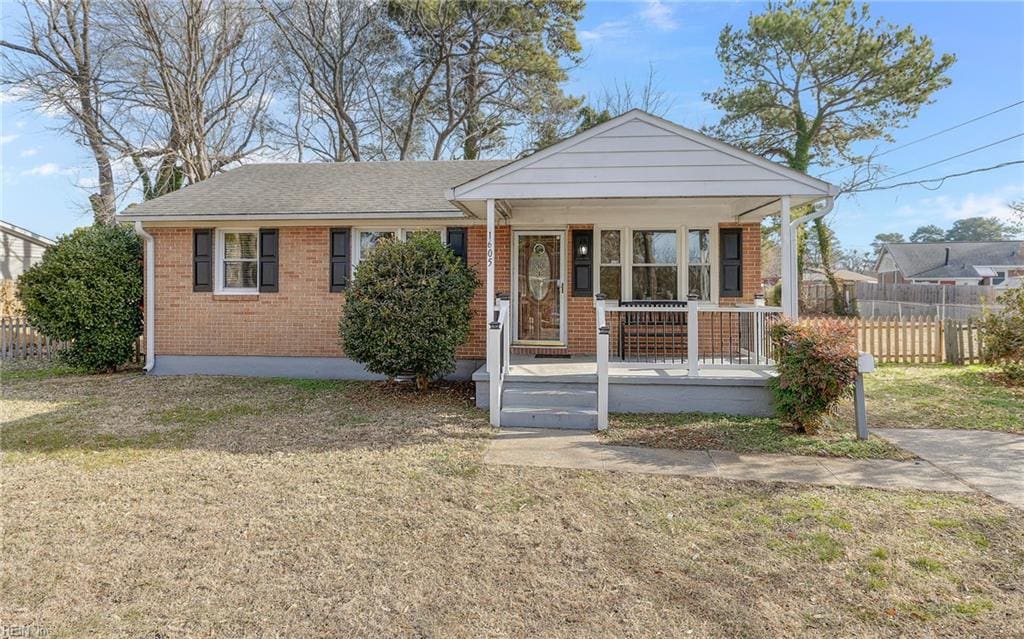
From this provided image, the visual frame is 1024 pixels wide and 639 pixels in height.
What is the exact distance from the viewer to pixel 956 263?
37.6 metres

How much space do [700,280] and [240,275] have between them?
335 inches

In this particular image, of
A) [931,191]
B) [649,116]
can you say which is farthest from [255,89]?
[931,191]

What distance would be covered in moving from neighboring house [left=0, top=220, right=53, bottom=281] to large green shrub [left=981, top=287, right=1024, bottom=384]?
27955mm

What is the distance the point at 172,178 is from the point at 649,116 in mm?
18724

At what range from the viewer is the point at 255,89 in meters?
22.0

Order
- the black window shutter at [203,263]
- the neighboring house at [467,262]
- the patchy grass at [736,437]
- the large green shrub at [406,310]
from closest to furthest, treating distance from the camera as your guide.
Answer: the patchy grass at [736,437] < the large green shrub at [406,310] < the neighboring house at [467,262] < the black window shutter at [203,263]

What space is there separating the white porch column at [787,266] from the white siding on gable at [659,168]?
0.29 metres

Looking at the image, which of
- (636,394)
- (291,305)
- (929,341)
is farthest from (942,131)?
(291,305)

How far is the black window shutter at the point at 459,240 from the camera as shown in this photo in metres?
9.78

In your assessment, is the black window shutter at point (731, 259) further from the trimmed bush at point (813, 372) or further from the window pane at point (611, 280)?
the trimmed bush at point (813, 372)

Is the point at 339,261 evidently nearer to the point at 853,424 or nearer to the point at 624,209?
the point at 624,209

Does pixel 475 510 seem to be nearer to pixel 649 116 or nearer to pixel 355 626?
pixel 355 626

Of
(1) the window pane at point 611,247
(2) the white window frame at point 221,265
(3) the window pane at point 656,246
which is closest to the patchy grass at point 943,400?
(3) the window pane at point 656,246

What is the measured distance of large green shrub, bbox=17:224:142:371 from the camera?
9.77m
